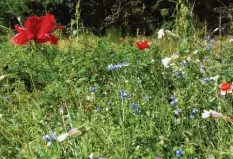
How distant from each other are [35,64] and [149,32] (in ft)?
21.0

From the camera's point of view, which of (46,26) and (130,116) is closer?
(46,26)

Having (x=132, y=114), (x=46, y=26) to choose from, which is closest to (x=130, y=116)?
(x=132, y=114)

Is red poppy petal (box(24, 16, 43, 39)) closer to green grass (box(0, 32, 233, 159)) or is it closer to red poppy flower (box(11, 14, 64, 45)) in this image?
red poppy flower (box(11, 14, 64, 45))

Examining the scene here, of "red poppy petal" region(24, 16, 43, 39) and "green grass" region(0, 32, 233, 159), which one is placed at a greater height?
"red poppy petal" region(24, 16, 43, 39)

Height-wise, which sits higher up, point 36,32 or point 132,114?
point 36,32

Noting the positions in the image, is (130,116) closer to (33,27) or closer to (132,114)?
(132,114)

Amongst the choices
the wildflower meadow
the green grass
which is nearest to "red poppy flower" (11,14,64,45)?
the wildflower meadow

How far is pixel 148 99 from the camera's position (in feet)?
9.97

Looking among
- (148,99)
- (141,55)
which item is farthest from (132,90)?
(141,55)

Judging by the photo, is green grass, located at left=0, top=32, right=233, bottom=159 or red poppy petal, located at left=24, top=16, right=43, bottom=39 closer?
red poppy petal, located at left=24, top=16, right=43, bottom=39

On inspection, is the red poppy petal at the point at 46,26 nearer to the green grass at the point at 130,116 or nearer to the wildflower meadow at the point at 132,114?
the wildflower meadow at the point at 132,114

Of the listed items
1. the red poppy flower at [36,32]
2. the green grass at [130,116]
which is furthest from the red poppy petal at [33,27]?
the green grass at [130,116]

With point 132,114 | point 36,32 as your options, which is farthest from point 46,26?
point 132,114

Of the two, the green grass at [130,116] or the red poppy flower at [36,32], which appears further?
the green grass at [130,116]
